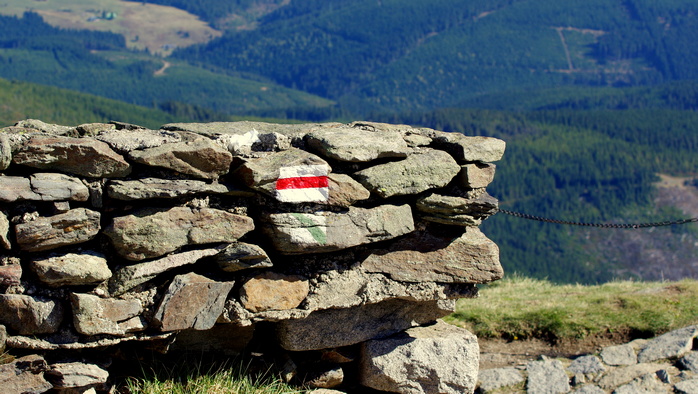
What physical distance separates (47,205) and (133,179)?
0.93 metres

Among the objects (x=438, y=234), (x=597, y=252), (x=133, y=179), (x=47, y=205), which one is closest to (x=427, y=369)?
(x=438, y=234)

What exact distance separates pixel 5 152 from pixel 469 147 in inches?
218

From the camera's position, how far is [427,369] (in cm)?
1037

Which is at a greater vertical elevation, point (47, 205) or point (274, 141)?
point (274, 141)

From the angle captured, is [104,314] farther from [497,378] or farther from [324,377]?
[497,378]

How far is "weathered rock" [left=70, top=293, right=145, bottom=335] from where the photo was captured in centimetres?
830

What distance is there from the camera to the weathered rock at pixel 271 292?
362 inches

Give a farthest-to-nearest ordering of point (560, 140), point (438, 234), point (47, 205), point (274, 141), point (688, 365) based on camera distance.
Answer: point (560, 140), point (688, 365), point (438, 234), point (274, 141), point (47, 205)

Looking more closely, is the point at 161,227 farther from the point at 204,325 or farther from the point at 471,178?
the point at 471,178

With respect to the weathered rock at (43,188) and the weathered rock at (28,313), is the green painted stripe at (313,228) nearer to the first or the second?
the weathered rock at (43,188)

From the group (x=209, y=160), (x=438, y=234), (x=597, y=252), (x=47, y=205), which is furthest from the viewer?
(x=597, y=252)

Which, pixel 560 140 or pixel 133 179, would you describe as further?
pixel 560 140

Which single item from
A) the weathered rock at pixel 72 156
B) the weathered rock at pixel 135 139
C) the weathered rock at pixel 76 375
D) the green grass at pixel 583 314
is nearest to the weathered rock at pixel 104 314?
the weathered rock at pixel 76 375

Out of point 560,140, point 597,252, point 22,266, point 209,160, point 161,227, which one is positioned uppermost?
point 209,160
